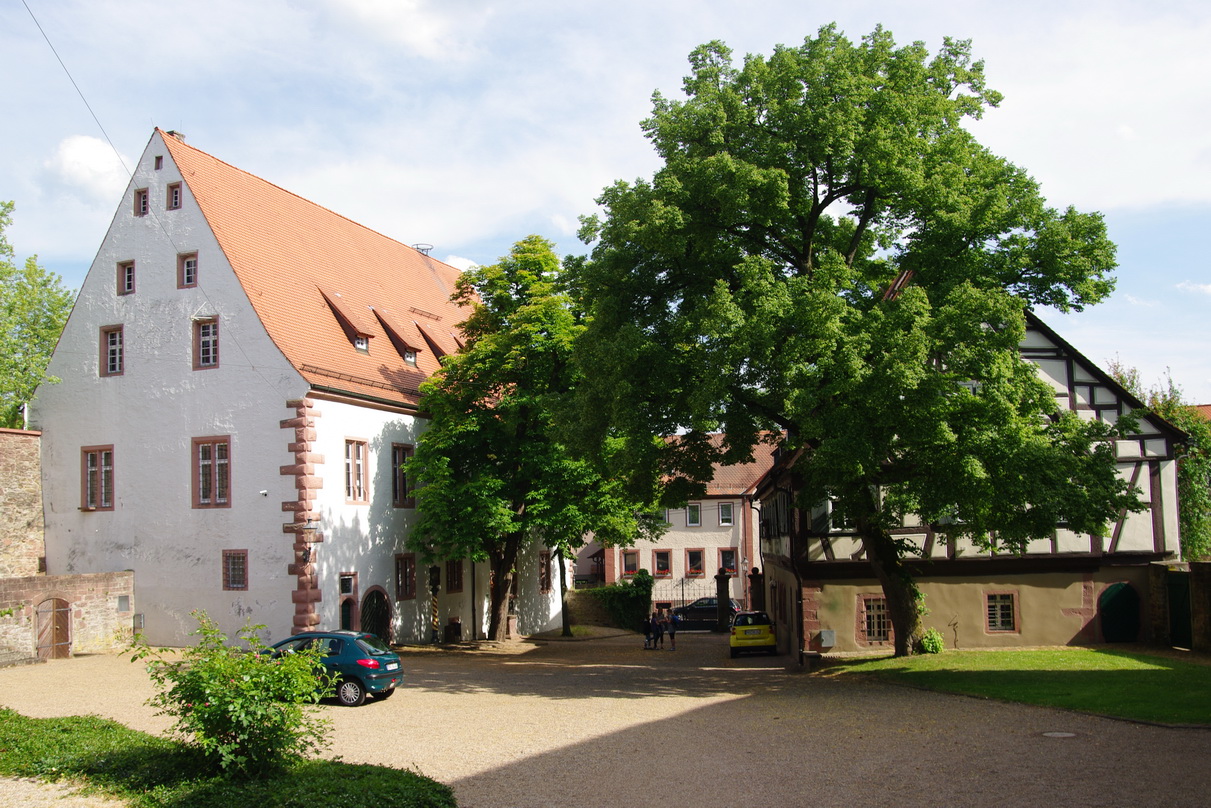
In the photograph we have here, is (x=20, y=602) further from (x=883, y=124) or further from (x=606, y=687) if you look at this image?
(x=883, y=124)

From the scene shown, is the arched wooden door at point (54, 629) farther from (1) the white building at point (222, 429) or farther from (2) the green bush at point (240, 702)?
(2) the green bush at point (240, 702)

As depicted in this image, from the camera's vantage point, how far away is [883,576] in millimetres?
22750

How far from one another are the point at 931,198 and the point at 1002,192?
6.27ft

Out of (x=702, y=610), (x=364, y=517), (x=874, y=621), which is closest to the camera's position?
(x=874, y=621)

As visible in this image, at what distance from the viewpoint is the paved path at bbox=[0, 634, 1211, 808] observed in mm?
11281

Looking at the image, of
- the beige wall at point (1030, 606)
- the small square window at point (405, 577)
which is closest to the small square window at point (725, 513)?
the small square window at point (405, 577)

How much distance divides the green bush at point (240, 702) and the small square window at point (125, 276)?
23.1 m

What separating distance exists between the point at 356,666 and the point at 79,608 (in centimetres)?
1304

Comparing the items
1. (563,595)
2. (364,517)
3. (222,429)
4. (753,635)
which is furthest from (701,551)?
(222,429)

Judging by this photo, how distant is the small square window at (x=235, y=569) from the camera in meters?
28.3

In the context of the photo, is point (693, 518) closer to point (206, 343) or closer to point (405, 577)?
point (405, 577)

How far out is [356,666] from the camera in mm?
18797

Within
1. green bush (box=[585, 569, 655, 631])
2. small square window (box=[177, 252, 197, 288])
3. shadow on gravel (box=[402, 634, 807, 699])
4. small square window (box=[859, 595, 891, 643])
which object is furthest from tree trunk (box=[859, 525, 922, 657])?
green bush (box=[585, 569, 655, 631])

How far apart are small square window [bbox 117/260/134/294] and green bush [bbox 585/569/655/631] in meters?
24.3
